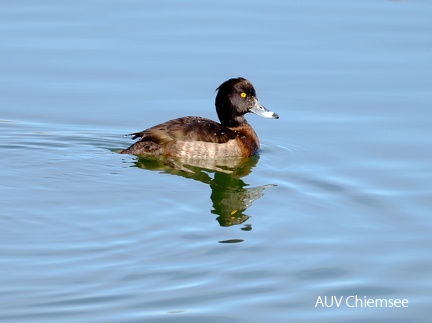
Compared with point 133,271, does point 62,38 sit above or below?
above

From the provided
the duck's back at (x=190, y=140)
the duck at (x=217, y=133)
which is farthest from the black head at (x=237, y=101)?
the duck's back at (x=190, y=140)

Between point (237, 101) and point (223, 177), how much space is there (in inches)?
60.5

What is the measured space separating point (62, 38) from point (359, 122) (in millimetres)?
5208

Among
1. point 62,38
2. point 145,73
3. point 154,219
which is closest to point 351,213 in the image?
point 154,219

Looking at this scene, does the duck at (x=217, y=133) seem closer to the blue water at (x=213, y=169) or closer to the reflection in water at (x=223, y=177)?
the reflection in water at (x=223, y=177)

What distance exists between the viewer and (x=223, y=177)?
41.6 ft

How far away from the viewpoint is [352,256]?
9742 mm

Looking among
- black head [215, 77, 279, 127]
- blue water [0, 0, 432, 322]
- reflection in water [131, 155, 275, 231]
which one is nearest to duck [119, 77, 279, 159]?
black head [215, 77, 279, 127]

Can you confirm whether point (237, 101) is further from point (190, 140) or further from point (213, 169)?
point (213, 169)

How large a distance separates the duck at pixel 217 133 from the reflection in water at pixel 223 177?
11 centimetres

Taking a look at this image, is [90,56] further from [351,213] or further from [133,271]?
[133,271]

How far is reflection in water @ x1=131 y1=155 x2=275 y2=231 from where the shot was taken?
443 inches

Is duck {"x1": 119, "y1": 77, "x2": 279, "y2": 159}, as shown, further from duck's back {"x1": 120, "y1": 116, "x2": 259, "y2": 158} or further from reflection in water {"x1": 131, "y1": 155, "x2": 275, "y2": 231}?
reflection in water {"x1": 131, "y1": 155, "x2": 275, "y2": 231}

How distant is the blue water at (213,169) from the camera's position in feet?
29.0
